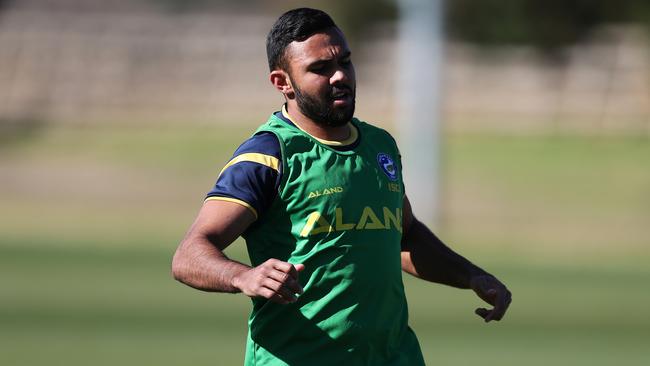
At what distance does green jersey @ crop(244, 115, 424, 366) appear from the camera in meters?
5.25

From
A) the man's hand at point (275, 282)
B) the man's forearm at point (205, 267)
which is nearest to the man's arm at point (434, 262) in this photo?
the man's forearm at point (205, 267)

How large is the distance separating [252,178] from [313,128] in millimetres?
396

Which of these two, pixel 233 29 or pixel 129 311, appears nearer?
pixel 129 311

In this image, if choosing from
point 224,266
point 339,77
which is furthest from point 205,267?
point 339,77

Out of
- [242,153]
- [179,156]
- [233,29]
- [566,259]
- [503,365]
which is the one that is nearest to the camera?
[242,153]

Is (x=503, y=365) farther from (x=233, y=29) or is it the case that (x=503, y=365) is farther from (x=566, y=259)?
(x=233, y=29)

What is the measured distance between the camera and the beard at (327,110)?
534 cm

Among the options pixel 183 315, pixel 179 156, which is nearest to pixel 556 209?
pixel 179 156

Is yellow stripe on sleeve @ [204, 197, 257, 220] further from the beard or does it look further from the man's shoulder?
the beard

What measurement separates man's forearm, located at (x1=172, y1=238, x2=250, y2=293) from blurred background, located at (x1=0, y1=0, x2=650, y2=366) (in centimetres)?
730

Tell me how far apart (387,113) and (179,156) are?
20.4 ft

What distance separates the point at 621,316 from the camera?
16.2m

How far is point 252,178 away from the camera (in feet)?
16.8

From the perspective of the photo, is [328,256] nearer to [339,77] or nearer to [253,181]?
[253,181]
